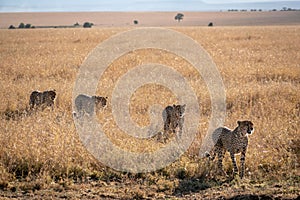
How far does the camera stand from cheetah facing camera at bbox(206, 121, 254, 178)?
19.3 ft

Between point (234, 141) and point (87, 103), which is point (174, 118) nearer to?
point (234, 141)

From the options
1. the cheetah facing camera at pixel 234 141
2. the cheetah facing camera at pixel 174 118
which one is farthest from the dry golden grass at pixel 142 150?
the cheetah facing camera at pixel 174 118

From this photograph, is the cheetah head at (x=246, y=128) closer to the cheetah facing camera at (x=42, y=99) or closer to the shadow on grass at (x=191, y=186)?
the shadow on grass at (x=191, y=186)

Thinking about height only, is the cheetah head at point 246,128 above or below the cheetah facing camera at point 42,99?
below

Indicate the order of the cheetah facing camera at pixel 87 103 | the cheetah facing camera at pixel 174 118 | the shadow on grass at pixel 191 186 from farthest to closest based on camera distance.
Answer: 1. the cheetah facing camera at pixel 87 103
2. the cheetah facing camera at pixel 174 118
3. the shadow on grass at pixel 191 186

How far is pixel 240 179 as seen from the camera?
5875 millimetres

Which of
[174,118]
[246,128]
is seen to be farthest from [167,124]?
[246,128]

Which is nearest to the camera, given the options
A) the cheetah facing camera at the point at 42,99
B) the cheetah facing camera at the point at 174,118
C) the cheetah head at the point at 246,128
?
the cheetah head at the point at 246,128

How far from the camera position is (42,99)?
376 inches

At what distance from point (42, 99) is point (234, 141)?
512 cm

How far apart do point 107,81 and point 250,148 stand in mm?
6633

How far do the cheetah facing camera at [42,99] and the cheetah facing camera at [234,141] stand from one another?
4672 millimetres

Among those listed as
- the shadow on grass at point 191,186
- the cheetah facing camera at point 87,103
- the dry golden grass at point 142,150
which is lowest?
the shadow on grass at point 191,186

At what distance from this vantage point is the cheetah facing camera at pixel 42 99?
9512 millimetres
